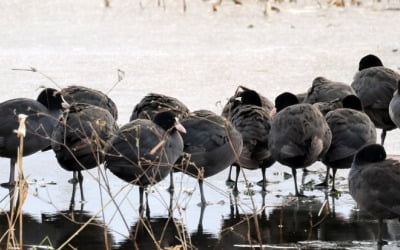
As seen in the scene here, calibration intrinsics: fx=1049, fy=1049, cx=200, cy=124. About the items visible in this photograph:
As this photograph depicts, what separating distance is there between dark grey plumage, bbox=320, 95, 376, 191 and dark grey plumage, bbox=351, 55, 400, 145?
4.93 feet

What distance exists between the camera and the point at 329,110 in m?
9.57

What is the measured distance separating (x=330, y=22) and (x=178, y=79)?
3742mm

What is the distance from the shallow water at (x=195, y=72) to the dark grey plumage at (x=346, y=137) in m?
0.28

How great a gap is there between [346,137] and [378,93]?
1.83 metres

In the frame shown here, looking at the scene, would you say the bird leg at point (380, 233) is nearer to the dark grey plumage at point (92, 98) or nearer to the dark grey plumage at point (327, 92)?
the dark grey plumage at point (327, 92)

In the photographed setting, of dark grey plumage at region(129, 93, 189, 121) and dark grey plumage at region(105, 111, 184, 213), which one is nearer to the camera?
dark grey plumage at region(105, 111, 184, 213)

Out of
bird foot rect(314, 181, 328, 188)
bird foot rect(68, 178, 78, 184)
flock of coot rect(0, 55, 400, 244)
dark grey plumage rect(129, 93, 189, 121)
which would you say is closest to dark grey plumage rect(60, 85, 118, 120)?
flock of coot rect(0, 55, 400, 244)

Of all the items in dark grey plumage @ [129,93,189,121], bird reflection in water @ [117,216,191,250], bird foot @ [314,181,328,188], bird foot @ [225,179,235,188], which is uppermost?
dark grey plumage @ [129,93,189,121]

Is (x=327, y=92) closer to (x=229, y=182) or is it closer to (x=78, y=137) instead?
(x=229, y=182)

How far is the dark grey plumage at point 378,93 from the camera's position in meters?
10.4

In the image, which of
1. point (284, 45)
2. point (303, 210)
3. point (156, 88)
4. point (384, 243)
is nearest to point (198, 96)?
point (156, 88)

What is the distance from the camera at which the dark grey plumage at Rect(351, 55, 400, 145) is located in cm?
1040

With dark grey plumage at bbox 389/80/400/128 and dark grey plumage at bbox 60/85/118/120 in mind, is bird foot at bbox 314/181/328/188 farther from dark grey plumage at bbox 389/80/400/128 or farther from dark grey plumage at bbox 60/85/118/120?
dark grey plumage at bbox 60/85/118/120

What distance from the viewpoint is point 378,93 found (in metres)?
10.4
